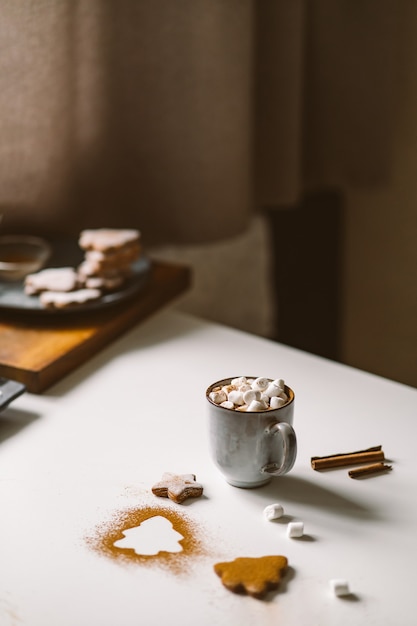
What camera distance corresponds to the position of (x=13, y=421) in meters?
0.98

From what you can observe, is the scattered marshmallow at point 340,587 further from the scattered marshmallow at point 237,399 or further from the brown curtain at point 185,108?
the brown curtain at point 185,108

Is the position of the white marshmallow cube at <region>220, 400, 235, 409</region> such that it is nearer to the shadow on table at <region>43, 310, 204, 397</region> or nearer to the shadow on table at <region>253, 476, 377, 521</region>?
the shadow on table at <region>253, 476, 377, 521</region>

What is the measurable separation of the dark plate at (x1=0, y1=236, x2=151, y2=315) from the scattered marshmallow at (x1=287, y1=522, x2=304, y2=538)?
53 centimetres

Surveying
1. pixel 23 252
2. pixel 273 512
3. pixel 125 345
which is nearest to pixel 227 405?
pixel 273 512

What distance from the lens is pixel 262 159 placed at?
5.49 feet

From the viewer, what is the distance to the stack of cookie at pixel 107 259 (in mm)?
1243

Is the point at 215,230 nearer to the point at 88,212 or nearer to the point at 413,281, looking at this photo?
the point at 88,212

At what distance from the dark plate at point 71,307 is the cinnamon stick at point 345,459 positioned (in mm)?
455

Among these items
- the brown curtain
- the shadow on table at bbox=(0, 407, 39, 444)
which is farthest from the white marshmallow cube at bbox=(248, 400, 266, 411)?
the brown curtain

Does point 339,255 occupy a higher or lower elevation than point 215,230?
lower

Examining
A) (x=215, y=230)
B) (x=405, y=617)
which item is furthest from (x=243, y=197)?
(x=405, y=617)

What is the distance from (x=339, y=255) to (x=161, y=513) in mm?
1189

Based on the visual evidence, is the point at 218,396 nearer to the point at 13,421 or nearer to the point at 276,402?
the point at 276,402

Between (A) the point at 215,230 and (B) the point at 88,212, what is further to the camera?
(A) the point at 215,230
